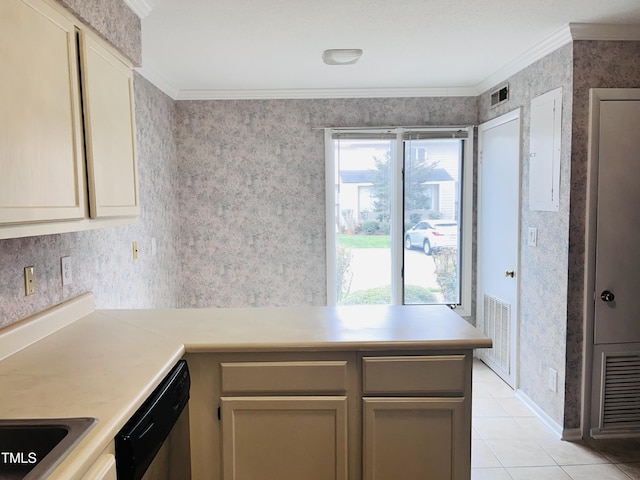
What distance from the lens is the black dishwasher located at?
115 centimetres

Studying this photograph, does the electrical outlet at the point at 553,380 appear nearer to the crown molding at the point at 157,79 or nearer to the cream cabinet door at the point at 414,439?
the cream cabinet door at the point at 414,439

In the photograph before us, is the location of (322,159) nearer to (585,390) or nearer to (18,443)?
(585,390)

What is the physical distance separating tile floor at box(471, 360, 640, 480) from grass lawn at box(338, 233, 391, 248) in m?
1.59

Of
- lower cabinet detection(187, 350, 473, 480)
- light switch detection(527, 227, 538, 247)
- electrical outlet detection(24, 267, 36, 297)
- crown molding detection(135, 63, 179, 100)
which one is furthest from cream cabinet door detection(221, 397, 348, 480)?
crown molding detection(135, 63, 179, 100)

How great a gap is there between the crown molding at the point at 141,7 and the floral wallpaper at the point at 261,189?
1.72 metres

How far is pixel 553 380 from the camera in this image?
9.14 feet

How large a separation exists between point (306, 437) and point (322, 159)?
2.67m

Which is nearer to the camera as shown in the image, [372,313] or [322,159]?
[372,313]

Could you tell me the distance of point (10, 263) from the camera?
1617mm

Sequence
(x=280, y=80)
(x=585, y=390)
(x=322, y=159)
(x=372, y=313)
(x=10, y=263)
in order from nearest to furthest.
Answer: (x=10, y=263)
(x=372, y=313)
(x=585, y=390)
(x=280, y=80)
(x=322, y=159)

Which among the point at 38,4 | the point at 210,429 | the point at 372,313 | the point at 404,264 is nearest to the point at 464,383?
the point at 372,313

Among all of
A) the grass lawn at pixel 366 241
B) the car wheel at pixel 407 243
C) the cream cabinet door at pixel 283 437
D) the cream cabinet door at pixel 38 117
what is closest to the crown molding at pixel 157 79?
the cream cabinet door at pixel 38 117

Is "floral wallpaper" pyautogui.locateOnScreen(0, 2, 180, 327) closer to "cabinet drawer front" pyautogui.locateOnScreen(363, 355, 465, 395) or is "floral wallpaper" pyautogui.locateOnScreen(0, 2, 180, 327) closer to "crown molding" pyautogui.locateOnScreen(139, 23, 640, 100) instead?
"crown molding" pyautogui.locateOnScreen(139, 23, 640, 100)

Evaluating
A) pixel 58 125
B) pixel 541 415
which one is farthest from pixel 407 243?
pixel 58 125
